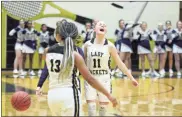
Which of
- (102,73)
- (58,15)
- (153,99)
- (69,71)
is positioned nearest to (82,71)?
(69,71)

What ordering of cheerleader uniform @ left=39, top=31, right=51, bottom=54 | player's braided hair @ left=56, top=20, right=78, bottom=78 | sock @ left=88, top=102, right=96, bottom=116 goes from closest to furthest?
sock @ left=88, top=102, right=96, bottom=116 < player's braided hair @ left=56, top=20, right=78, bottom=78 < cheerleader uniform @ left=39, top=31, right=51, bottom=54

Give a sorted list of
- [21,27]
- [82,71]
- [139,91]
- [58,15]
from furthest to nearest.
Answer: [58,15]
[21,27]
[139,91]
[82,71]

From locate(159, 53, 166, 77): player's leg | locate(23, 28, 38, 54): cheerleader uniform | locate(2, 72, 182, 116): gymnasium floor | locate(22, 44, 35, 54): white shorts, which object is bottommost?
locate(2, 72, 182, 116): gymnasium floor

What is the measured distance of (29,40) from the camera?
14.9 metres

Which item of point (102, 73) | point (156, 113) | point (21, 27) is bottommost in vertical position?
point (156, 113)

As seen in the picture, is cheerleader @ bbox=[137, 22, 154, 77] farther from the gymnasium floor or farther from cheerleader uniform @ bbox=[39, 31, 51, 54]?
cheerleader uniform @ bbox=[39, 31, 51, 54]

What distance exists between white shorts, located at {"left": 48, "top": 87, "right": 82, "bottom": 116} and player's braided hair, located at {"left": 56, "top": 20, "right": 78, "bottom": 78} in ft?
0.51

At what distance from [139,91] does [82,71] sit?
23.2 ft

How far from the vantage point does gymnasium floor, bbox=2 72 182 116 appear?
24.6 ft

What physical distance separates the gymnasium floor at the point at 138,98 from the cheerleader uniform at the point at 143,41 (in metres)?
1.78

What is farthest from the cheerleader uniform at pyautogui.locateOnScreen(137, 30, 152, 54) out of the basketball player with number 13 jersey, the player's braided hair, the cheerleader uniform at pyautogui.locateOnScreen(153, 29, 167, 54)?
the player's braided hair

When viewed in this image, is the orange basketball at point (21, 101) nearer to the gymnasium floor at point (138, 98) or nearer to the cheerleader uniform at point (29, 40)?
the gymnasium floor at point (138, 98)

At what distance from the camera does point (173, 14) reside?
56.9ft

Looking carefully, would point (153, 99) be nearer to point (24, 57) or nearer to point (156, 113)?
point (156, 113)
